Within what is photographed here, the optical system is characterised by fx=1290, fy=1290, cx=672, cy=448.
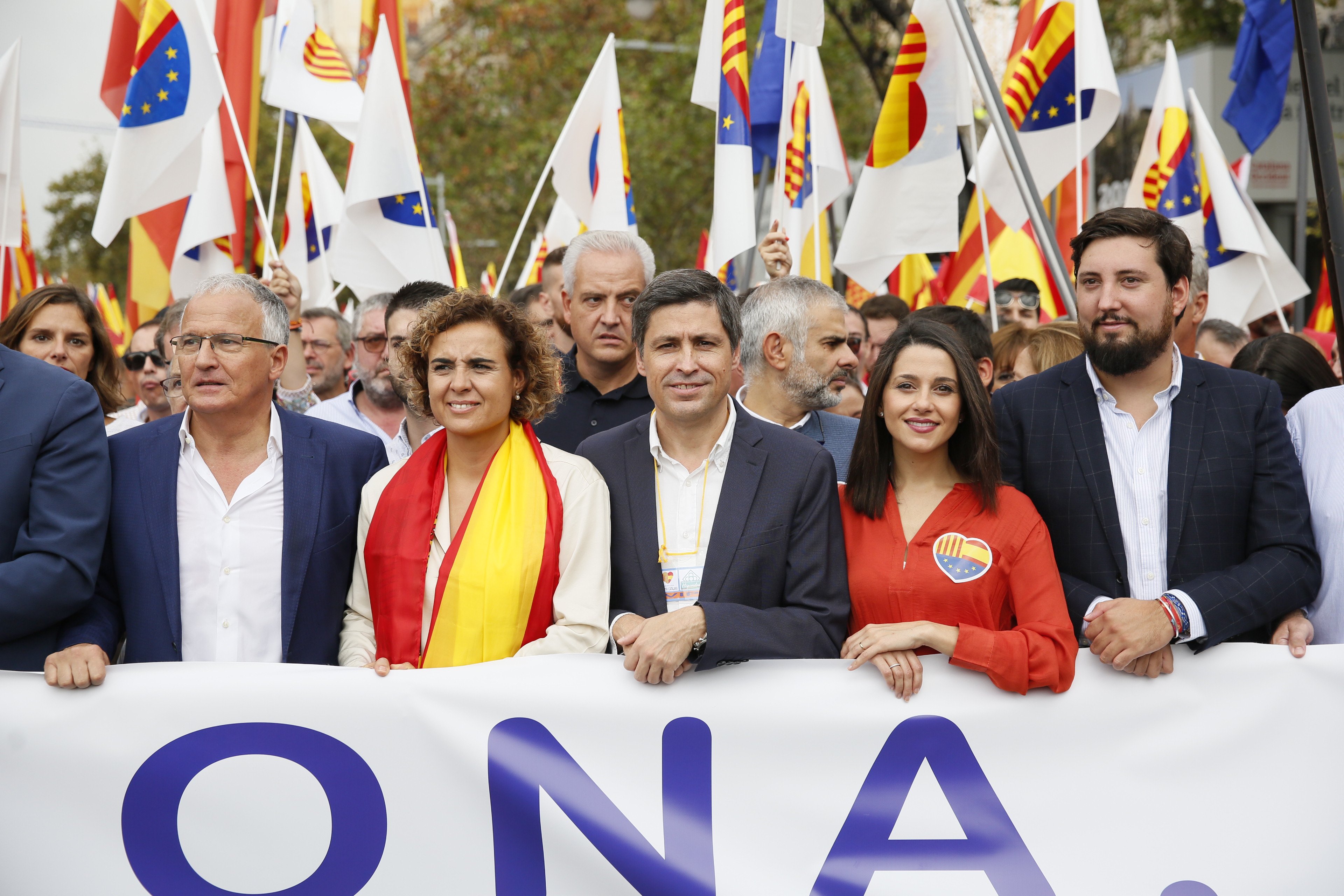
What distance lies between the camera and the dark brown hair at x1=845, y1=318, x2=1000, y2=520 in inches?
139

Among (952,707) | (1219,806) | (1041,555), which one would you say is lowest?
(1219,806)

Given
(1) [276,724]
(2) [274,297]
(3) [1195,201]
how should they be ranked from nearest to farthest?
(1) [276,724], (2) [274,297], (3) [1195,201]

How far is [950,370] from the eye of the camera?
3596mm

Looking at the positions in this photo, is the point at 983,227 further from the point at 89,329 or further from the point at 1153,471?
the point at 89,329

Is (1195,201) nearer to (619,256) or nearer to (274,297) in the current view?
(619,256)

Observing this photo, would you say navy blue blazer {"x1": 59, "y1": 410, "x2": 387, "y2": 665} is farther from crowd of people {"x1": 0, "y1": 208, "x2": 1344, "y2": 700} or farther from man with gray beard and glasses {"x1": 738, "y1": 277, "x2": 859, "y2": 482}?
man with gray beard and glasses {"x1": 738, "y1": 277, "x2": 859, "y2": 482}

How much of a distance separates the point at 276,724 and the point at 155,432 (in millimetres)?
897

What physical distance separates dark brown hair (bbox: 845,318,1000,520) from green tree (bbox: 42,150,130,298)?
28.6 meters

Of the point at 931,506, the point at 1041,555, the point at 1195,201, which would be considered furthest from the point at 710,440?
the point at 1195,201

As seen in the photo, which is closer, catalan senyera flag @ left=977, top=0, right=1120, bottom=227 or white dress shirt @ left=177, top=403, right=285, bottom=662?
white dress shirt @ left=177, top=403, right=285, bottom=662

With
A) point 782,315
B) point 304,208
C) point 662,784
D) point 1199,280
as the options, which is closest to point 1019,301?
point 1199,280

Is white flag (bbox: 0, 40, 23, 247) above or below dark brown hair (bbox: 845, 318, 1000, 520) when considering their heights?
above

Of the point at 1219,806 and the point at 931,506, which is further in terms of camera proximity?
the point at 931,506

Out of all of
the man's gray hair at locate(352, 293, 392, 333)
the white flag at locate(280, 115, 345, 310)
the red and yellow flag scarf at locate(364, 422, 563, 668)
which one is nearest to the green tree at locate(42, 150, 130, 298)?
the white flag at locate(280, 115, 345, 310)
